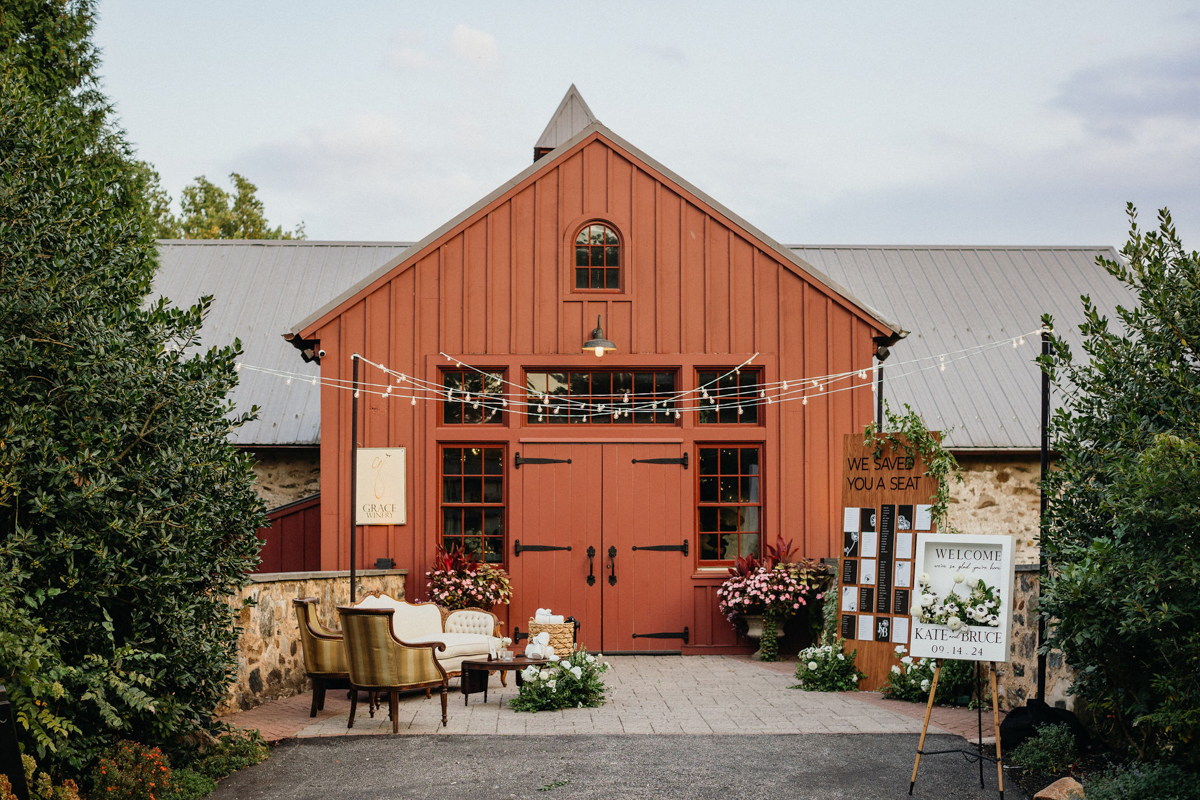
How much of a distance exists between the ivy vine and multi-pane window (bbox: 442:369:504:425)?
4211mm

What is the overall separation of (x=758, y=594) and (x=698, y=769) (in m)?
4.62

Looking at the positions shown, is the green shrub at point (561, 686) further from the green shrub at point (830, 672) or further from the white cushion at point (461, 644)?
the green shrub at point (830, 672)

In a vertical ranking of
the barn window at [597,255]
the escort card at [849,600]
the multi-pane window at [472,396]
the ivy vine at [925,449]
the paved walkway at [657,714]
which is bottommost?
the paved walkway at [657,714]

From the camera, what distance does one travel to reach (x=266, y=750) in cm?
647

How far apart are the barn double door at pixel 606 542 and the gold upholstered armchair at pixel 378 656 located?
150 inches

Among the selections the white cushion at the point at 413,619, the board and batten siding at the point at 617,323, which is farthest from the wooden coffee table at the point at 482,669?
the board and batten siding at the point at 617,323

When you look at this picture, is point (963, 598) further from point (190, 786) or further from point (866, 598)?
point (190, 786)

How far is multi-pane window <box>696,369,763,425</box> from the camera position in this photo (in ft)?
37.6

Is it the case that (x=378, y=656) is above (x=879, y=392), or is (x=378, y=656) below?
below

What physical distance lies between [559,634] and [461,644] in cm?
108

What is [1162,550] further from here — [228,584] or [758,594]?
[758,594]

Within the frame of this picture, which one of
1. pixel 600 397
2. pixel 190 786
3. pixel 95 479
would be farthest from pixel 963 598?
pixel 600 397

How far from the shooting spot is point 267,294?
1512cm

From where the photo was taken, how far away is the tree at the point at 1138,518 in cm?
474
